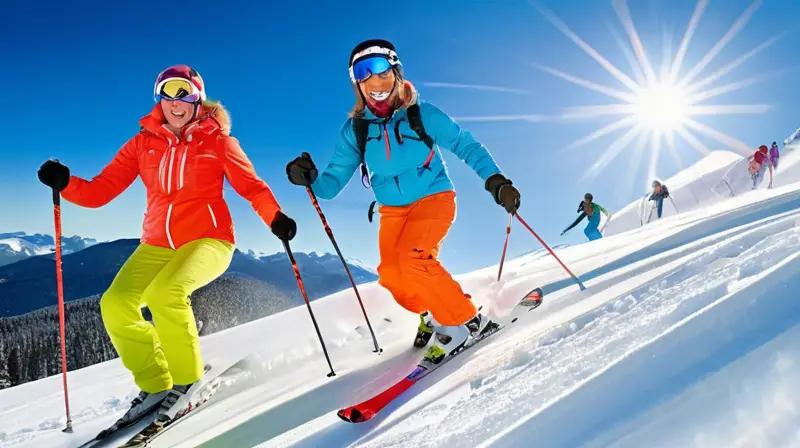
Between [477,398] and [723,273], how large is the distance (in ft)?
4.59

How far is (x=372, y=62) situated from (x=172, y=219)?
1910 millimetres

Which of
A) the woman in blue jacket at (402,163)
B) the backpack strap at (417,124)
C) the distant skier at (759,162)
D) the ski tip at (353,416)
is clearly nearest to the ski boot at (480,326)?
the woman in blue jacket at (402,163)

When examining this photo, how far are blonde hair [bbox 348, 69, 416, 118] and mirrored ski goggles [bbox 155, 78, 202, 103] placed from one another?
4.32ft

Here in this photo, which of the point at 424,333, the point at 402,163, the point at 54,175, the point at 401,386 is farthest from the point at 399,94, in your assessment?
the point at 54,175

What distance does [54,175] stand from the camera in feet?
12.4

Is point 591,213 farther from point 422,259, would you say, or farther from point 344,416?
point 344,416

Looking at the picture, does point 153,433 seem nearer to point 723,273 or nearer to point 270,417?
point 270,417

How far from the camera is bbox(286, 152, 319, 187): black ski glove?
4.00m

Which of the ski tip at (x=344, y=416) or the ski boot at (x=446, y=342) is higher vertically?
the ski boot at (x=446, y=342)

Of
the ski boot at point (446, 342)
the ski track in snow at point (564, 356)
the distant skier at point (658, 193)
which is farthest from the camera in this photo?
the distant skier at point (658, 193)

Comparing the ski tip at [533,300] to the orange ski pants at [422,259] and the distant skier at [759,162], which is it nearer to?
the orange ski pants at [422,259]

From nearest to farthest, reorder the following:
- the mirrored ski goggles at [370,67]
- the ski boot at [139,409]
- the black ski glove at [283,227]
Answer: the ski boot at [139,409] → the black ski glove at [283,227] → the mirrored ski goggles at [370,67]

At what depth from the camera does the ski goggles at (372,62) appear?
378 cm

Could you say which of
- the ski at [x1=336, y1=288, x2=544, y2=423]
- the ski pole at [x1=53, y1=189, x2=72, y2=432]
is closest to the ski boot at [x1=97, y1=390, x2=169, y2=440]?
the ski pole at [x1=53, y1=189, x2=72, y2=432]
